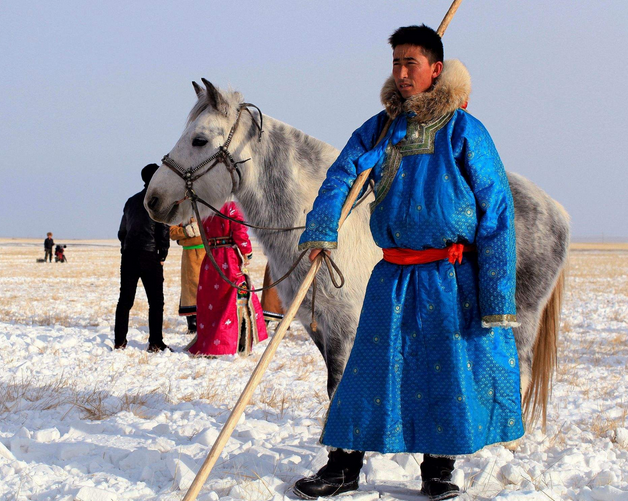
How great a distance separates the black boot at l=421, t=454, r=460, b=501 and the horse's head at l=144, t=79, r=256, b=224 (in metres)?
2.42

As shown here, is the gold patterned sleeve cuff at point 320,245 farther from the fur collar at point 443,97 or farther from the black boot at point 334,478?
the black boot at point 334,478

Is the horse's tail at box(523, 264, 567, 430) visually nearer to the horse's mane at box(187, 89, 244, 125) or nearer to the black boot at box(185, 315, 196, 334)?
the horse's mane at box(187, 89, 244, 125)

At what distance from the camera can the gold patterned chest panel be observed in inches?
106

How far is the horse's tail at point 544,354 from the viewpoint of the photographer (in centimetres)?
403

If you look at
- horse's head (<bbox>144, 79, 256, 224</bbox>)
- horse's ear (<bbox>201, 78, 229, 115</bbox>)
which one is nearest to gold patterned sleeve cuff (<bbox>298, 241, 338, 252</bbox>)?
horse's head (<bbox>144, 79, 256, 224</bbox>)

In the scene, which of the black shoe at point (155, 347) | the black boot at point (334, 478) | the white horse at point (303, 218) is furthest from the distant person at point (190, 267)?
the black boot at point (334, 478)

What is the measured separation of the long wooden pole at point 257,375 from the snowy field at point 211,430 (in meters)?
0.35

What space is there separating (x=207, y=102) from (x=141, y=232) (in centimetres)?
318

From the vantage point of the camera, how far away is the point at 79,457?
333 cm

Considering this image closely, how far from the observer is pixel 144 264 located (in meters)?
7.18

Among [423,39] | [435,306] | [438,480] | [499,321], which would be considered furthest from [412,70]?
[438,480]

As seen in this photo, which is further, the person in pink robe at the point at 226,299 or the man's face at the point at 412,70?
the person in pink robe at the point at 226,299

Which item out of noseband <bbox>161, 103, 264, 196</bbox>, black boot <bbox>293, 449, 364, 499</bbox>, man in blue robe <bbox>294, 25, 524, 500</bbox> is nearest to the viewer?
man in blue robe <bbox>294, 25, 524, 500</bbox>

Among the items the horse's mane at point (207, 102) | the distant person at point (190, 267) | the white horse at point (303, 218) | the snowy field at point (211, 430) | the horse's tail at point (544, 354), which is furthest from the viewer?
the distant person at point (190, 267)
